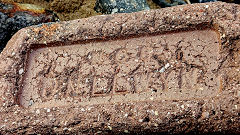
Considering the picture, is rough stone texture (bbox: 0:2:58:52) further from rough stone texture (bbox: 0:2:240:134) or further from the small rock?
the small rock

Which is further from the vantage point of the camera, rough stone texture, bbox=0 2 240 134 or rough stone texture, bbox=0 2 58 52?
rough stone texture, bbox=0 2 58 52

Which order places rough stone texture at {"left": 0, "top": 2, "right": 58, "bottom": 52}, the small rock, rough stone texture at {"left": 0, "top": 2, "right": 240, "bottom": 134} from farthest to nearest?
the small rock < rough stone texture at {"left": 0, "top": 2, "right": 58, "bottom": 52} < rough stone texture at {"left": 0, "top": 2, "right": 240, "bottom": 134}

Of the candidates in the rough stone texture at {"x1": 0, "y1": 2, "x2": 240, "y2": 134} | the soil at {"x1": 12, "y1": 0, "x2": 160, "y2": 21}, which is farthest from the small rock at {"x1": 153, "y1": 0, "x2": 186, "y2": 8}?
the rough stone texture at {"x1": 0, "y1": 2, "x2": 240, "y2": 134}

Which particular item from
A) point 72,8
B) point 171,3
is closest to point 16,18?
point 72,8

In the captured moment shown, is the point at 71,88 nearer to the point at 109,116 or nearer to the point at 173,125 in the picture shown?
the point at 109,116

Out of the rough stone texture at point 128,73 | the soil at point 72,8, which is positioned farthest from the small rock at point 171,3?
the rough stone texture at point 128,73

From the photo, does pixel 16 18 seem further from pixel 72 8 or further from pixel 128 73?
pixel 128 73

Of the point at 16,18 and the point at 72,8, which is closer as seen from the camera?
the point at 16,18

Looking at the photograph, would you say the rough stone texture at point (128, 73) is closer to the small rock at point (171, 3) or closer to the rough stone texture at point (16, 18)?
the rough stone texture at point (16, 18)

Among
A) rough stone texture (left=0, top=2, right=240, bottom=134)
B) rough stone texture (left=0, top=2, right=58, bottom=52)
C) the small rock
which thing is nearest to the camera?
rough stone texture (left=0, top=2, right=240, bottom=134)
